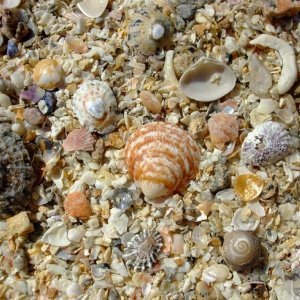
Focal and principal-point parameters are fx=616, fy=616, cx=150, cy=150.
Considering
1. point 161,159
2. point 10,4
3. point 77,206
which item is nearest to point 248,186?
point 161,159

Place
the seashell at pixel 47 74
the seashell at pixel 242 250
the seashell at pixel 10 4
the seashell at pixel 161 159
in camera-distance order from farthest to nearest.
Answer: the seashell at pixel 10 4 < the seashell at pixel 47 74 < the seashell at pixel 161 159 < the seashell at pixel 242 250

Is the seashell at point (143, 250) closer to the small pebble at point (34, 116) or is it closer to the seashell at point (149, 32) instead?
the small pebble at point (34, 116)

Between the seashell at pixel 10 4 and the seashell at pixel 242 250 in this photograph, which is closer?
the seashell at pixel 242 250

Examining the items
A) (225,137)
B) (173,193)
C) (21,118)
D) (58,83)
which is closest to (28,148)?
(21,118)

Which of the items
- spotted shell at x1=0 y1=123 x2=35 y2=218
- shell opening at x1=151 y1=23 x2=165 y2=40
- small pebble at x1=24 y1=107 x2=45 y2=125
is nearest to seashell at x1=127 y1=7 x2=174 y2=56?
shell opening at x1=151 y1=23 x2=165 y2=40

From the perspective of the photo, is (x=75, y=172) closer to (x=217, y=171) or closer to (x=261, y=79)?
(x=217, y=171)

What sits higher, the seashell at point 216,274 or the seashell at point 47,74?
the seashell at point 47,74

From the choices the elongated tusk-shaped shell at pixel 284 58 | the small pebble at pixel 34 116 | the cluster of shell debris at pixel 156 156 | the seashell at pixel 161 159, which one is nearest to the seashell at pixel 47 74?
the cluster of shell debris at pixel 156 156
